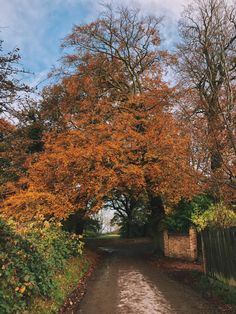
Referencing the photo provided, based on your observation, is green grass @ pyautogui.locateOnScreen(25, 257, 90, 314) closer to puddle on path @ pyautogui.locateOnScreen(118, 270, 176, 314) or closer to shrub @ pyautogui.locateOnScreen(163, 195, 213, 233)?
puddle on path @ pyautogui.locateOnScreen(118, 270, 176, 314)

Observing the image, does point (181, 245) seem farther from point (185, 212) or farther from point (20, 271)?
point (20, 271)

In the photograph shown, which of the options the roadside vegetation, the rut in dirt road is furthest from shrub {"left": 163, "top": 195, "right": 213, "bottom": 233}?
the rut in dirt road

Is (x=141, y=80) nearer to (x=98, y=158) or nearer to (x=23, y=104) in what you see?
(x=98, y=158)

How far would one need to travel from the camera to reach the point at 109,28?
23.7 m

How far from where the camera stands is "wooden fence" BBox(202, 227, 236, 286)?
9.77 metres

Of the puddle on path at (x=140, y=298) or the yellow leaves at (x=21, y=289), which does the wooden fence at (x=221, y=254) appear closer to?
the puddle on path at (x=140, y=298)

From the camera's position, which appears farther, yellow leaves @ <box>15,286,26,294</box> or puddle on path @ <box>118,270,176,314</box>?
puddle on path @ <box>118,270,176,314</box>

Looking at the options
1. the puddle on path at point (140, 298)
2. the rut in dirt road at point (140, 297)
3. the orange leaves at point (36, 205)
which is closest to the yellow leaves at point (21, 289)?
the rut in dirt road at point (140, 297)

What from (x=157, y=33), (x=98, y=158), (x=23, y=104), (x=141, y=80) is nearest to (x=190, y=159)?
(x=98, y=158)

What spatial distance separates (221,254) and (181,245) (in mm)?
9142

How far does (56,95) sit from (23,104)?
18.3m

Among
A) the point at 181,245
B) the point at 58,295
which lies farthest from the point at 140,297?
the point at 181,245

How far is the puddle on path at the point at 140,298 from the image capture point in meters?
8.64

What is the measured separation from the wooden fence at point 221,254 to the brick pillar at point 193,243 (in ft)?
19.1
